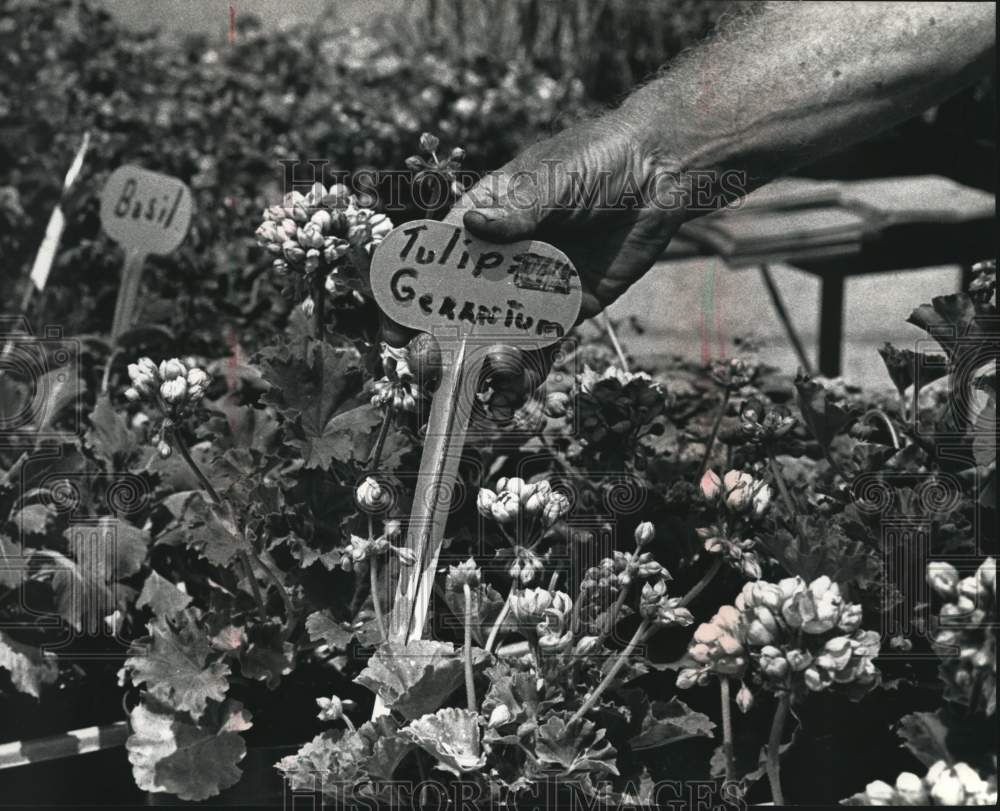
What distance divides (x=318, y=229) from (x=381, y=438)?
0.77 ft

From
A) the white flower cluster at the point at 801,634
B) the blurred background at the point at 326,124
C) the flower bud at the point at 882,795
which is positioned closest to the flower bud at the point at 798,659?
the white flower cluster at the point at 801,634

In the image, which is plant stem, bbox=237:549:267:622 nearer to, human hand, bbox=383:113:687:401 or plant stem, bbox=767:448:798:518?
human hand, bbox=383:113:687:401

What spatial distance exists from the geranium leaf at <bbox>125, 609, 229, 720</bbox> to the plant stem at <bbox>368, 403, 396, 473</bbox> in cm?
24

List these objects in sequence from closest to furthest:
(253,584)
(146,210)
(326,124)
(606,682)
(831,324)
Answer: (606,682) < (253,584) < (146,210) < (831,324) < (326,124)

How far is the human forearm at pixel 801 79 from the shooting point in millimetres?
1368

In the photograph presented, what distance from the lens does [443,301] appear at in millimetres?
1188

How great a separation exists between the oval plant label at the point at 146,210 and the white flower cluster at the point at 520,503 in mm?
1009

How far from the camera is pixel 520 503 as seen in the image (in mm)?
1159

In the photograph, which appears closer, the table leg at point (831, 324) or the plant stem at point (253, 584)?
the plant stem at point (253, 584)

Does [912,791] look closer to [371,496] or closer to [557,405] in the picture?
[371,496]

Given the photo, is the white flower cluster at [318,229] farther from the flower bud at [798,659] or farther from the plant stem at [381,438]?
the flower bud at [798,659]

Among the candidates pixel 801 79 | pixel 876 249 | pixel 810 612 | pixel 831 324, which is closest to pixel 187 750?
pixel 810 612

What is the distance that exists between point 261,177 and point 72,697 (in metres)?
1.88

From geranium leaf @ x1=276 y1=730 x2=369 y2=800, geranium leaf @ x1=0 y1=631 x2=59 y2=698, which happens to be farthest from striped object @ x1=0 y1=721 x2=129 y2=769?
geranium leaf @ x1=276 y1=730 x2=369 y2=800
